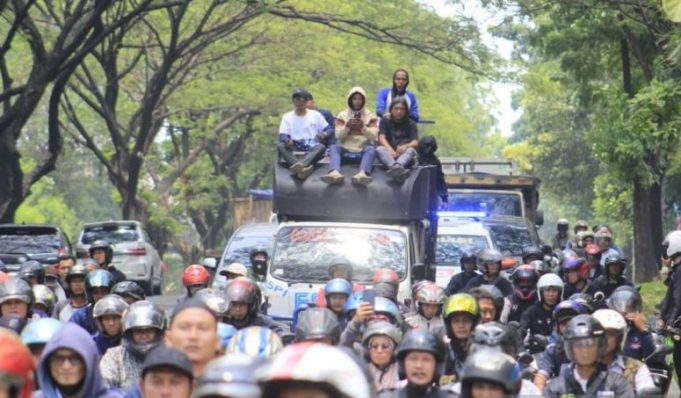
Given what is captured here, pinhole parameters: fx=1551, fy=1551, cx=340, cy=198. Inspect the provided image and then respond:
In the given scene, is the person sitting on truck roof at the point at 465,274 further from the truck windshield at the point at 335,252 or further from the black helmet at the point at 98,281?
the black helmet at the point at 98,281

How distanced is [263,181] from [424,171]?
39.0 meters

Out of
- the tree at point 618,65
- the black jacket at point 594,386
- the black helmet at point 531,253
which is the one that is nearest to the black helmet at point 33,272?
the black helmet at point 531,253

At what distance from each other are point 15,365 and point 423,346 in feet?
10.6

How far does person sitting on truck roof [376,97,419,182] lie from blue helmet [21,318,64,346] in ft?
25.8

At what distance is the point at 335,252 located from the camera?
16.4 meters

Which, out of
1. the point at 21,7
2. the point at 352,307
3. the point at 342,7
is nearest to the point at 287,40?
the point at 342,7

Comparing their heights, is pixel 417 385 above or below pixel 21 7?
below

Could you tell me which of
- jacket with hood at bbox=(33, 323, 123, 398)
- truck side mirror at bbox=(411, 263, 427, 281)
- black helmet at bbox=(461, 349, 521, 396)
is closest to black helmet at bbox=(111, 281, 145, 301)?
truck side mirror at bbox=(411, 263, 427, 281)

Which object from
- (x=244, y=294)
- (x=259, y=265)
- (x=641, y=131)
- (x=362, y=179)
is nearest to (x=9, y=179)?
(x=259, y=265)

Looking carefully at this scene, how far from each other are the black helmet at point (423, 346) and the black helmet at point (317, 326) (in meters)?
1.35

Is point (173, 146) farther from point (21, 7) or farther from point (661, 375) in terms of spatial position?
point (661, 375)

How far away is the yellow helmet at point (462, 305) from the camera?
11.0 metres

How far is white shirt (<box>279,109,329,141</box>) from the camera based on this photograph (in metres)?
17.7

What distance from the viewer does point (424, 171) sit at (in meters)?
17.2
